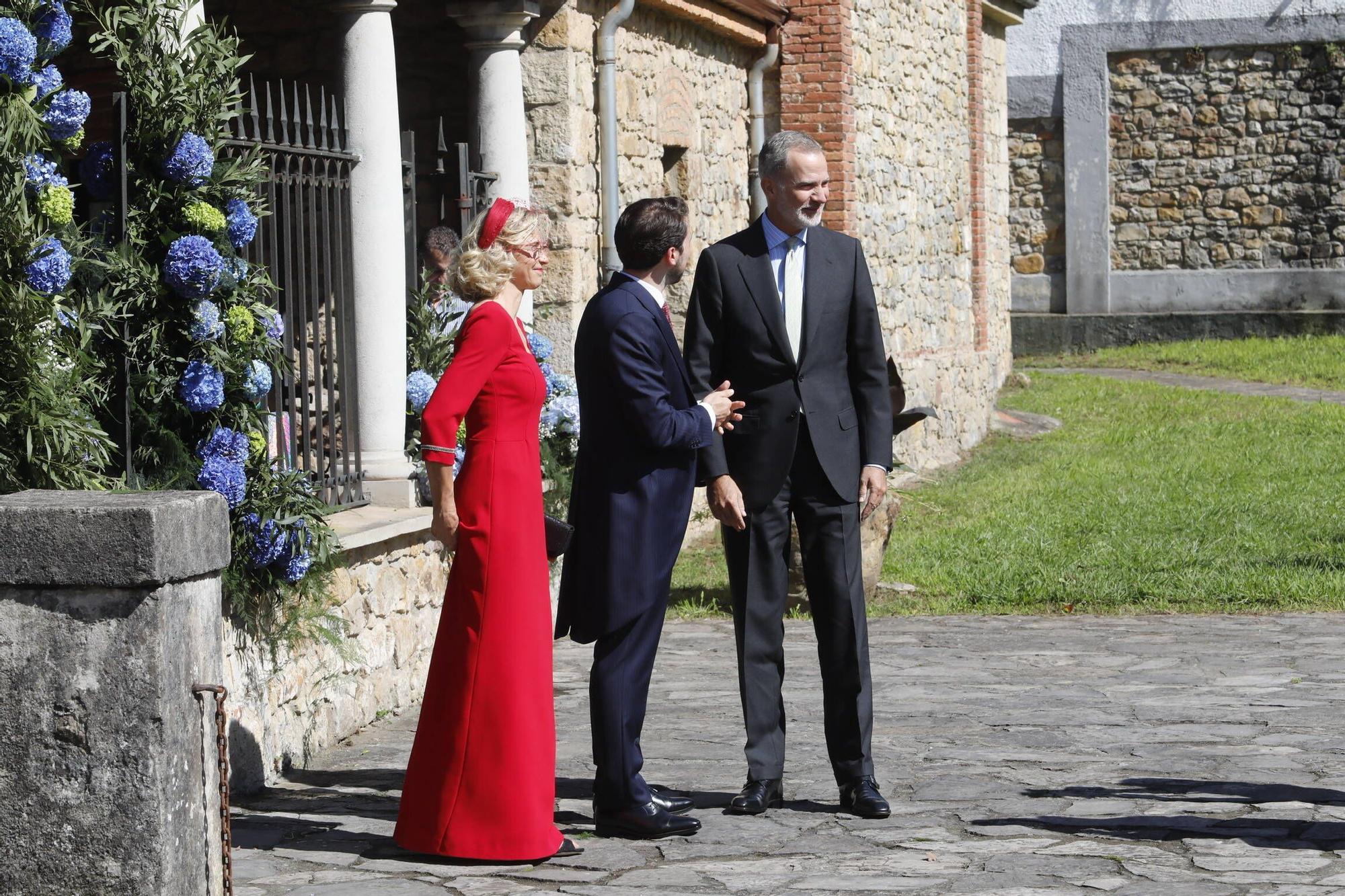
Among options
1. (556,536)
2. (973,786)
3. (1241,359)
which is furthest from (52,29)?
(1241,359)

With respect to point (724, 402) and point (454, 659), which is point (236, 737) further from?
point (724, 402)

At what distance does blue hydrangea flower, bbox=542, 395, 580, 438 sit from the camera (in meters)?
8.37

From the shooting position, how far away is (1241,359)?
21.3 meters

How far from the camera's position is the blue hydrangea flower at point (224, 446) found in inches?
214

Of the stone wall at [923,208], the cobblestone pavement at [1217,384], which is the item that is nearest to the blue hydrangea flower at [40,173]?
the stone wall at [923,208]

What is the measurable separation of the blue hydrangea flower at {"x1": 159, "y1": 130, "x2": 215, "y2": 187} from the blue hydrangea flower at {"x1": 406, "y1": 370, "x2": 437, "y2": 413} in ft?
7.42

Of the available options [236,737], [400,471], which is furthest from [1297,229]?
[236,737]

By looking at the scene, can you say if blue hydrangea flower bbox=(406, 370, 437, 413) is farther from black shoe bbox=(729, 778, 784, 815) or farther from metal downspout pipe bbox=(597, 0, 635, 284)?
black shoe bbox=(729, 778, 784, 815)

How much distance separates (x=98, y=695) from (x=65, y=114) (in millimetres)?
1917

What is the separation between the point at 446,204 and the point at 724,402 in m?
4.85

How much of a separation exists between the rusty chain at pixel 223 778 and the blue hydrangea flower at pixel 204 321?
1.70 meters

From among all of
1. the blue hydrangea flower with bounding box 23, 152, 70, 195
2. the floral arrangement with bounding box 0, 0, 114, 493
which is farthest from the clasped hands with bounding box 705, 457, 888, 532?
the blue hydrangea flower with bounding box 23, 152, 70, 195

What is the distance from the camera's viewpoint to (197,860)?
4.01 metres

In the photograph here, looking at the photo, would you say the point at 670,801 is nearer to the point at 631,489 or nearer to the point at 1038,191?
the point at 631,489
